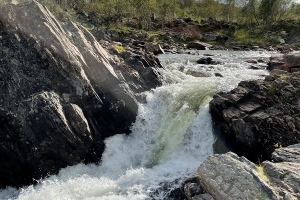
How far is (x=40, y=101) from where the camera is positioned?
20719 millimetres

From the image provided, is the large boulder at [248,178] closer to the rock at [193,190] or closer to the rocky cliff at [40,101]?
the rock at [193,190]

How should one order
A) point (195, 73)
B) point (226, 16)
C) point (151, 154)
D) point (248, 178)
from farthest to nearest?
point (226, 16), point (195, 73), point (151, 154), point (248, 178)

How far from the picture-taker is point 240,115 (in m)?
20.9

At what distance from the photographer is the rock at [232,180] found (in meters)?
11.7

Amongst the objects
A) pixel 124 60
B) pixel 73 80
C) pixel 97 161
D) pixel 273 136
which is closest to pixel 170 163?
pixel 97 161

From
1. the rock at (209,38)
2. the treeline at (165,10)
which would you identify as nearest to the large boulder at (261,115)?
the rock at (209,38)

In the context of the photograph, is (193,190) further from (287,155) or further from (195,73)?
(195,73)

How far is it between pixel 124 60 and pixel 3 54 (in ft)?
43.0

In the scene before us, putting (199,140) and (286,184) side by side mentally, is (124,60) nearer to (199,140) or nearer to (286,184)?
(199,140)

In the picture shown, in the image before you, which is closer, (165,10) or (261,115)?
(261,115)

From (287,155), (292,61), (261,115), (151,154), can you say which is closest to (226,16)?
(292,61)

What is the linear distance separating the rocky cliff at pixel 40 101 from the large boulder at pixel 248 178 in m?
11.6

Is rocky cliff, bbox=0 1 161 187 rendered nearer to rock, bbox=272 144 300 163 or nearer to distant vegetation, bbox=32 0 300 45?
rock, bbox=272 144 300 163

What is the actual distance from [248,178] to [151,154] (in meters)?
11.6
